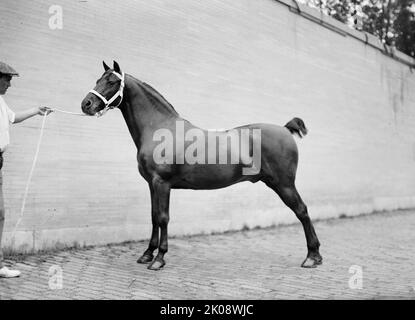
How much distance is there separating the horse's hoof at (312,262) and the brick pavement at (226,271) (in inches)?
3.9

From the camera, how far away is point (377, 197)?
1373 cm

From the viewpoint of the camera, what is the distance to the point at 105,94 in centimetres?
555

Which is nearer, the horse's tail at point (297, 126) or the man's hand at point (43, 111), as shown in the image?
the man's hand at point (43, 111)

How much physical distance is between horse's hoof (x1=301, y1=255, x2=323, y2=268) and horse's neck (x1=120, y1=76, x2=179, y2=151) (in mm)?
2385

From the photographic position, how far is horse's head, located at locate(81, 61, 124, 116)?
18.0 feet

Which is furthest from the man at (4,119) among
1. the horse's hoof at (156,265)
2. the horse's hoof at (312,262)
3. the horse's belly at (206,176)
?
the horse's hoof at (312,262)

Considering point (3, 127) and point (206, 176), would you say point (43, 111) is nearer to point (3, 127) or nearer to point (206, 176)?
point (3, 127)

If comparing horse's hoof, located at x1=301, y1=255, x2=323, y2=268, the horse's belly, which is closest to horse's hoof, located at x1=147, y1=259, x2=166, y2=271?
the horse's belly

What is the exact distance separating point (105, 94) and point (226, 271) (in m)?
2.47

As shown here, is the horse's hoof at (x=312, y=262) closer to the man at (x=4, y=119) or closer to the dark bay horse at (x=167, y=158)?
the dark bay horse at (x=167, y=158)

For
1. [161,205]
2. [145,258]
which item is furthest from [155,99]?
[145,258]

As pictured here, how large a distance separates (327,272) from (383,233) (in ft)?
14.6

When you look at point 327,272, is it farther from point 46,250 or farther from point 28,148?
point 28,148

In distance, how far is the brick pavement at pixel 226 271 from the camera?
4617 mm
